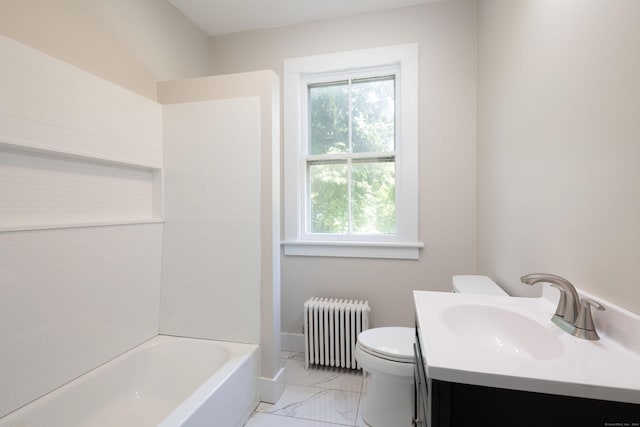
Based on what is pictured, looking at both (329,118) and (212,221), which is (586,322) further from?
(329,118)

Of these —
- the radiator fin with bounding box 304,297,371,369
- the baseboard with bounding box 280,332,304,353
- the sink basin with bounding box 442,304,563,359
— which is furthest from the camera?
the baseboard with bounding box 280,332,304,353

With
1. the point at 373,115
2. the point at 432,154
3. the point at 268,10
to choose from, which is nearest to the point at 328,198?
the point at 373,115

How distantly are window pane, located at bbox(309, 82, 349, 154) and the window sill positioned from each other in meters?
0.78

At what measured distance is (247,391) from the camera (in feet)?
5.37

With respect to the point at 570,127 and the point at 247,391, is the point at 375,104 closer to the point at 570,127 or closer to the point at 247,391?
the point at 570,127

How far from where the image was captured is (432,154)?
2119 millimetres


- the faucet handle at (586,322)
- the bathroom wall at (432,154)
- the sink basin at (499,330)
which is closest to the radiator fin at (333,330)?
the bathroom wall at (432,154)

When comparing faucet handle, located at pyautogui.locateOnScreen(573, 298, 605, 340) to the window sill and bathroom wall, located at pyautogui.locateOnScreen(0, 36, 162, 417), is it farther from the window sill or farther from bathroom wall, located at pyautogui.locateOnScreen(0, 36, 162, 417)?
bathroom wall, located at pyautogui.locateOnScreen(0, 36, 162, 417)

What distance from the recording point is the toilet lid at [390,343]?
1454mm

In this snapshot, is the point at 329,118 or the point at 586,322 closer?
the point at 586,322

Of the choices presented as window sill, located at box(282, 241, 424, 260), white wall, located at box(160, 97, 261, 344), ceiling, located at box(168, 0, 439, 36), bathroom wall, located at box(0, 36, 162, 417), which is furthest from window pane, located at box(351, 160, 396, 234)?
bathroom wall, located at box(0, 36, 162, 417)

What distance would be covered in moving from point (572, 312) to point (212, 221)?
1789 mm

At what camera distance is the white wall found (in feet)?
5.96

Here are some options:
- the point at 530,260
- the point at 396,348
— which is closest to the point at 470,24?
the point at 530,260
